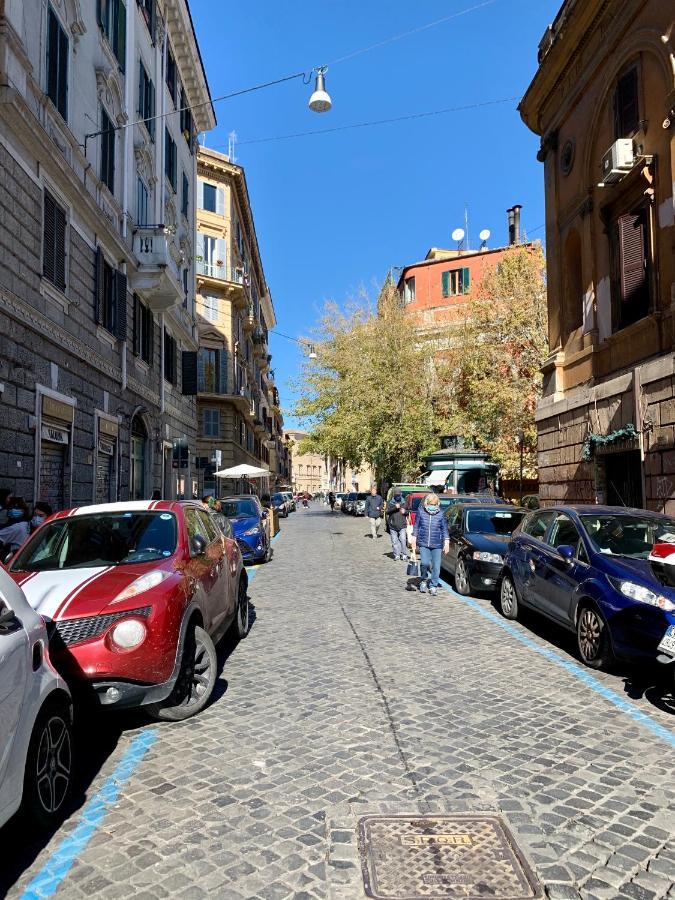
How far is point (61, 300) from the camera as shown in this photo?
13320 mm

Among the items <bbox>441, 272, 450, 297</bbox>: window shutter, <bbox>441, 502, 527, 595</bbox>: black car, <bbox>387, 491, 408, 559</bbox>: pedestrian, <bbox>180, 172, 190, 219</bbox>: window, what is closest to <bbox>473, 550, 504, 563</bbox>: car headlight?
<bbox>441, 502, 527, 595</bbox>: black car

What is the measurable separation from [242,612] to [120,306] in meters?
11.5

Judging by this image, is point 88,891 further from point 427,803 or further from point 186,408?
point 186,408

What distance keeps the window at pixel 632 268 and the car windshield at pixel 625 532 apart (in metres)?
7.34

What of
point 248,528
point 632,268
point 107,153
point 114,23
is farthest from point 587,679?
point 114,23

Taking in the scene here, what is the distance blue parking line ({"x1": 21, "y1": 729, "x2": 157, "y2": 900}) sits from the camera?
291 centimetres

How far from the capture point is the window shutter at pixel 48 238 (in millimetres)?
12617

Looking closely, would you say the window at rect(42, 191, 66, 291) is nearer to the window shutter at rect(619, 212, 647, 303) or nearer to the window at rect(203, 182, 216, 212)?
the window shutter at rect(619, 212, 647, 303)

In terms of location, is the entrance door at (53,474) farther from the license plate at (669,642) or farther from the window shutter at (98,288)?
the license plate at (669,642)

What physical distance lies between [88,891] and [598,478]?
1369cm

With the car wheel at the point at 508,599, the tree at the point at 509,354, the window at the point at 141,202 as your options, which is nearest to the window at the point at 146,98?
the window at the point at 141,202

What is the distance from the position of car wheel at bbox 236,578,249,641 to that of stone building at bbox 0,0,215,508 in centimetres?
528

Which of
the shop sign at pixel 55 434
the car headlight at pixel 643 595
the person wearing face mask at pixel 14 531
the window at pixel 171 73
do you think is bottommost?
the car headlight at pixel 643 595

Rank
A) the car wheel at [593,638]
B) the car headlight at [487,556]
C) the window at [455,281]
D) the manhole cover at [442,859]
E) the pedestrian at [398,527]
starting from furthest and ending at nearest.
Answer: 1. the window at [455,281]
2. the pedestrian at [398,527]
3. the car headlight at [487,556]
4. the car wheel at [593,638]
5. the manhole cover at [442,859]
